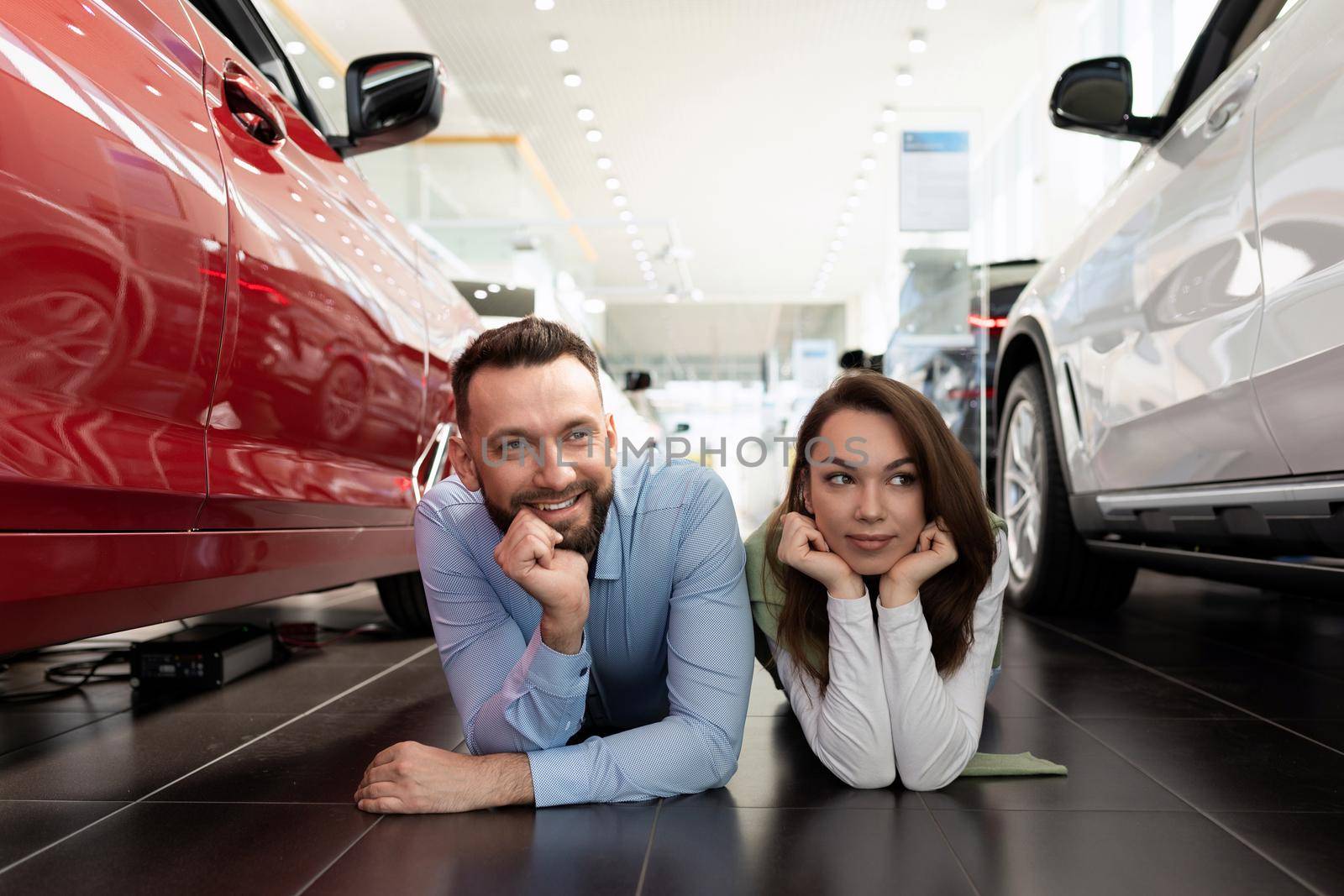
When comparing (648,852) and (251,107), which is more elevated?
(251,107)

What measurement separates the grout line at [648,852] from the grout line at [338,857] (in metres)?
0.36

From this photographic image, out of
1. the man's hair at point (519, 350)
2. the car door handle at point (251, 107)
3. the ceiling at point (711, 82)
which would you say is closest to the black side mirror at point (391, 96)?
the car door handle at point (251, 107)

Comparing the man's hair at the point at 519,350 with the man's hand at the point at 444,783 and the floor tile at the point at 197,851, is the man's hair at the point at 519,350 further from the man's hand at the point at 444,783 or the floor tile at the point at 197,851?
the floor tile at the point at 197,851

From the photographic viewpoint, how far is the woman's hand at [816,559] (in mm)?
1438

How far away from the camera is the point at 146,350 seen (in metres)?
1.19

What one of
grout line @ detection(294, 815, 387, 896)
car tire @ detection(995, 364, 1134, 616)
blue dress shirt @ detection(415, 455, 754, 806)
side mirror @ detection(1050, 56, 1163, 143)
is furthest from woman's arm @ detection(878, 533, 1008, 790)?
car tire @ detection(995, 364, 1134, 616)

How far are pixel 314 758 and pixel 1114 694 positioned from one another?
1.62m

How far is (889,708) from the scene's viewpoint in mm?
1442

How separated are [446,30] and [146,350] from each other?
23.8ft

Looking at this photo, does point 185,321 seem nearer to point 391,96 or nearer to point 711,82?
point 391,96

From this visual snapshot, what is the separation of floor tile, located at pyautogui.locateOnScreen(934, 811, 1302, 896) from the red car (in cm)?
107

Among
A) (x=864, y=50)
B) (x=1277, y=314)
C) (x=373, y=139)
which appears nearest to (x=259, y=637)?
(x=373, y=139)

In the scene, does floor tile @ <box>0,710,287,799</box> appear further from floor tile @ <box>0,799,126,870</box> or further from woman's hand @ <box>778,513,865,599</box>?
woman's hand @ <box>778,513,865,599</box>

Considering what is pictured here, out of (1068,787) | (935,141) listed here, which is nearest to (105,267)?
(1068,787)
